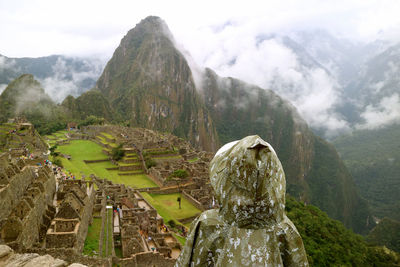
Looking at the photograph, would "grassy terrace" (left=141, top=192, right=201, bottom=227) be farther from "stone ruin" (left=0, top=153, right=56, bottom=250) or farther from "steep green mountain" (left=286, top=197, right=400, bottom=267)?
"stone ruin" (left=0, top=153, right=56, bottom=250)

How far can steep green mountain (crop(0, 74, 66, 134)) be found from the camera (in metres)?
59.2

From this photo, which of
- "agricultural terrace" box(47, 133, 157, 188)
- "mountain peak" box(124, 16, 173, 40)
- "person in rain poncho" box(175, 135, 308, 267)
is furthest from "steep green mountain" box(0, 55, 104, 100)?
"person in rain poncho" box(175, 135, 308, 267)

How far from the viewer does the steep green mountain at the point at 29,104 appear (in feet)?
194

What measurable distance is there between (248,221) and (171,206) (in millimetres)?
22924

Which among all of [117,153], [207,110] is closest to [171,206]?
[117,153]

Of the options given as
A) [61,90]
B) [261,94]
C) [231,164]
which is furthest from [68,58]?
[231,164]

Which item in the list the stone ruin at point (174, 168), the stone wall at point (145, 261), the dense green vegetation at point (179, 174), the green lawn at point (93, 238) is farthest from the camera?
the dense green vegetation at point (179, 174)

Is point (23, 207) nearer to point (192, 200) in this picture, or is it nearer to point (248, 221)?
point (248, 221)

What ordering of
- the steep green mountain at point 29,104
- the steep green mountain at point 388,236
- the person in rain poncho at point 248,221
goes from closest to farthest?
the person in rain poncho at point 248,221 < the steep green mountain at point 388,236 < the steep green mountain at point 29,104

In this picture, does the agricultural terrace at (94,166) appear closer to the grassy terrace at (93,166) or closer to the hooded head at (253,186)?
the grassy terrace at (93,166)

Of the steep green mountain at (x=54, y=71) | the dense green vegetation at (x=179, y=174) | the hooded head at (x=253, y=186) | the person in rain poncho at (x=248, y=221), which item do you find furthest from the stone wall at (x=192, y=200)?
the steep green mountain at (x=54, y=71)

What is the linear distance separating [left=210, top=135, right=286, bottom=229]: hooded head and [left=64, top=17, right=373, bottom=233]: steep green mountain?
90.9 meters

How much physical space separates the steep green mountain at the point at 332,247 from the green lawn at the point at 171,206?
802cm

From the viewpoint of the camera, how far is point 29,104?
213ft
